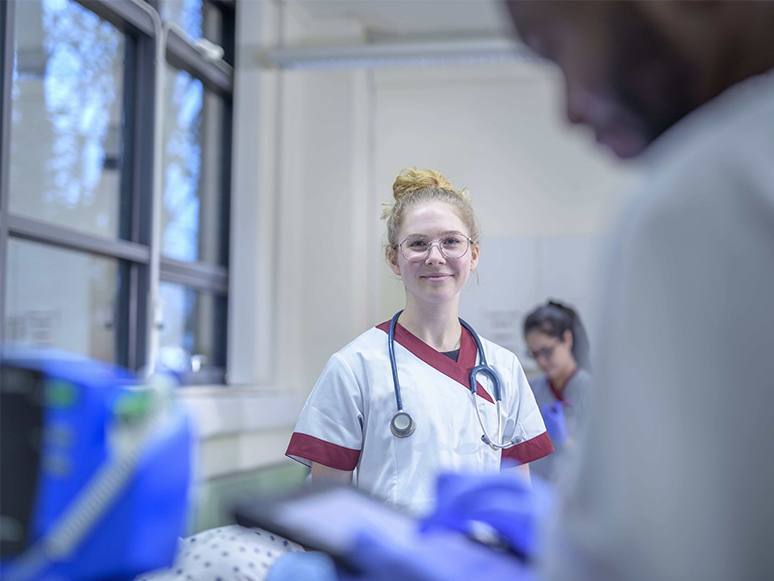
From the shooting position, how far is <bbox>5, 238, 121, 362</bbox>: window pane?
8.03 feet

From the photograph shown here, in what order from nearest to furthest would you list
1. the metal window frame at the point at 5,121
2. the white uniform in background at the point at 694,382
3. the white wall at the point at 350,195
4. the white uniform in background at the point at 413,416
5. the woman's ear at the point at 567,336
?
the white uniform in background at the point at 694,382 → the white uniform in background at the point at 413,416 → the white wall at the point at 350,195 → the woman's ear at the point at 567,336 → the metal window frame at the point at 5,121

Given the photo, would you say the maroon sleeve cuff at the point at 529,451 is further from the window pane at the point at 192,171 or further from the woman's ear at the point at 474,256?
the window pane at the point at 192,171

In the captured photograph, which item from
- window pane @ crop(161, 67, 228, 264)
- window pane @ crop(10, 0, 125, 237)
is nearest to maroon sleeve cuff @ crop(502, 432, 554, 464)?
window pane @ crop(10, 0, 125, 237)

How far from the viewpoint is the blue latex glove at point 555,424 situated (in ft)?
3.31

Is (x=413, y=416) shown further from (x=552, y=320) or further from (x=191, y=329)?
(x=191, y=329)

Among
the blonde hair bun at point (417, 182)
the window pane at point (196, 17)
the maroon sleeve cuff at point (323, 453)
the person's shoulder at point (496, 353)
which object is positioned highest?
the window pane at point (196, 17)

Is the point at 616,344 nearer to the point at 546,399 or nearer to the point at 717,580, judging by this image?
the point at 717,580

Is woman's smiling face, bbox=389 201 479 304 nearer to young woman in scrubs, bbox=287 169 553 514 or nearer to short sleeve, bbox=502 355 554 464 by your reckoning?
young woman in scrubs, bbox=287 169 553 514

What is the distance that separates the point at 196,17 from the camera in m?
3.69

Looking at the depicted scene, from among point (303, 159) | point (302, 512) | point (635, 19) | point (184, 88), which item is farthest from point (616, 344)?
point (184, 88)

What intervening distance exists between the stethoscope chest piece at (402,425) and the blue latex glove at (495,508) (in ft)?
1.55

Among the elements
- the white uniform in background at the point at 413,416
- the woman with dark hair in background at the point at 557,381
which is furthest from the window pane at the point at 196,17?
the white uniform in background at the point at 413,416

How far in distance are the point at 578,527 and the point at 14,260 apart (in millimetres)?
2537

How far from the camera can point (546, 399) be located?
115 centimetres
